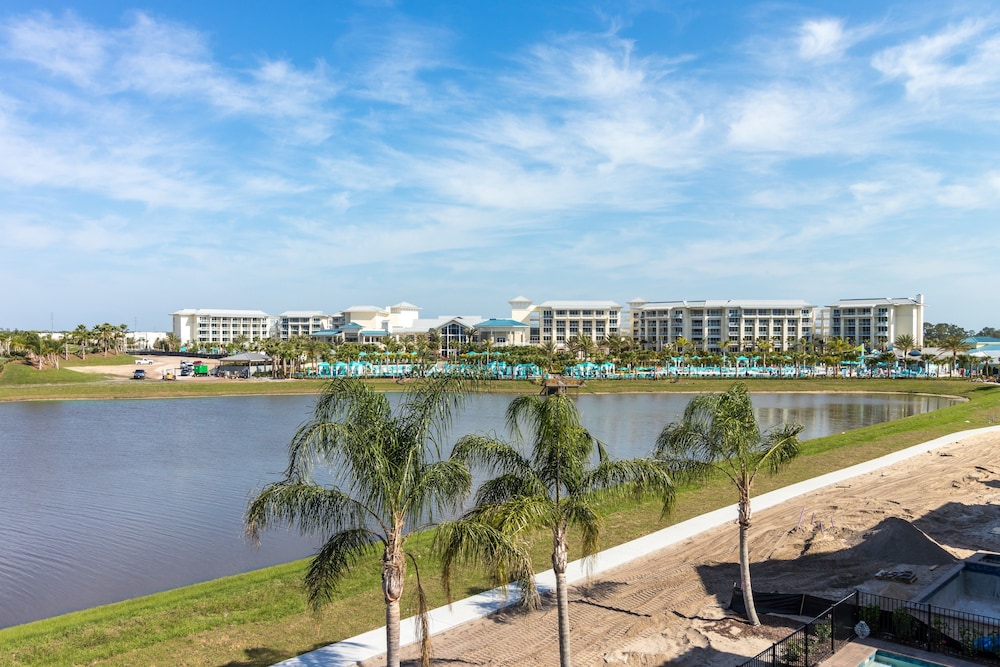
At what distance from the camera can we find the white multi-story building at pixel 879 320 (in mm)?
143250

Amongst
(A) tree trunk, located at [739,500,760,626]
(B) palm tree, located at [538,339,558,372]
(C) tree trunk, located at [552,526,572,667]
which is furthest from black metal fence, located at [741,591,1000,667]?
(B) palm tree, located at [538,339,558,372]

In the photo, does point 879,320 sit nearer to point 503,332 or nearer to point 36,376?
point 503,332

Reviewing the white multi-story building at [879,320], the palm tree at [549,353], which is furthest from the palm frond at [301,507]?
the white multi-story building at [879,320]

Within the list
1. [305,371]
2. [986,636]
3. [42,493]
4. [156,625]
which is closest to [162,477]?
[42,493]

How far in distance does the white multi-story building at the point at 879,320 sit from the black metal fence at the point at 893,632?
141 m

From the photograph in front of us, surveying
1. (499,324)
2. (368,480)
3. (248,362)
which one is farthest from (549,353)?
(499,324)

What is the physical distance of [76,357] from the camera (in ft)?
358

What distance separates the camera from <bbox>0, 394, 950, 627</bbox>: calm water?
20406 mm

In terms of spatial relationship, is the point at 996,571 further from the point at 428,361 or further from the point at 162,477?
the point at 162,477

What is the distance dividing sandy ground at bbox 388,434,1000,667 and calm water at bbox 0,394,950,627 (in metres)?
4.35

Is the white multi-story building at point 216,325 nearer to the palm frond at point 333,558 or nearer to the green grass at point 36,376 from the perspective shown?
the green grass at point 36,376

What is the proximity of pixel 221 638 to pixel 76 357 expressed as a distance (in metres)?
110

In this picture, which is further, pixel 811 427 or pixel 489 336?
pixel 489 336

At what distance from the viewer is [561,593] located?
40.0 feet
